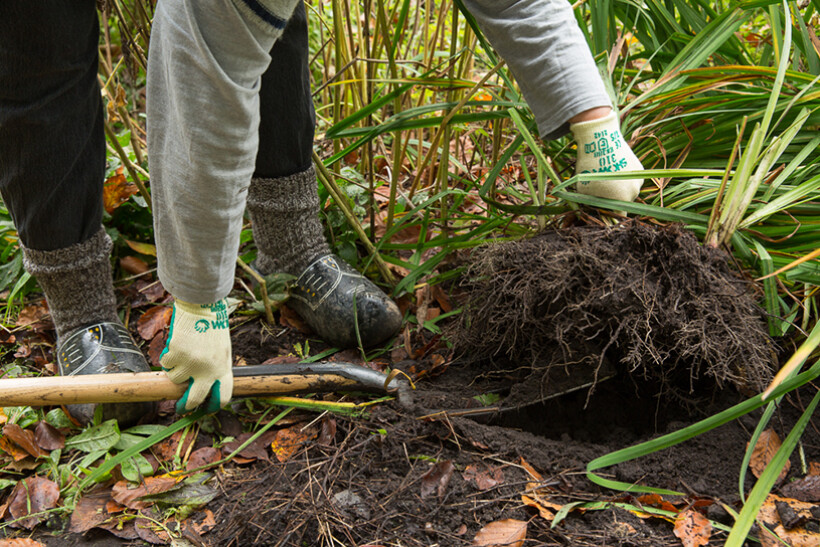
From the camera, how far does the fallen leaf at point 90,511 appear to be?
127 centimetres

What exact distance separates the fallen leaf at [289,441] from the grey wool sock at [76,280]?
0.66 meters

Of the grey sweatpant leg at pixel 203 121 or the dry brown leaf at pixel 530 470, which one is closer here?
the grey sweatpant leg at pixel 203 121

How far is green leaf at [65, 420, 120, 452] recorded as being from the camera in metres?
1.47

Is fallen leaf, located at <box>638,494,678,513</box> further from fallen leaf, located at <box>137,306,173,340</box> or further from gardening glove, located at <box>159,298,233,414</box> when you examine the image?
fallen leaf, located at <box>137,306,173,340</box>

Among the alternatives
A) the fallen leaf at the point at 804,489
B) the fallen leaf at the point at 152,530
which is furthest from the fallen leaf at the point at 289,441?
the fallen leaf at the point at 804,489

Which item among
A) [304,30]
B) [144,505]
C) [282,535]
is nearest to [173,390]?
[144,505]

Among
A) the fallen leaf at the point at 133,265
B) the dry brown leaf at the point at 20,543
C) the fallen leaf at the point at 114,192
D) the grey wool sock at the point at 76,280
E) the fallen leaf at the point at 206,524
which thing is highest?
the fallen leaf at the point at 114,192

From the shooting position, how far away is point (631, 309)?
1227 millimetres

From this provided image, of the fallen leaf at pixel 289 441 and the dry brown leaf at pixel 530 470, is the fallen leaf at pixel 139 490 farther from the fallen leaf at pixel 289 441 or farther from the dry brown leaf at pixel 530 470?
the dry brown leaf at pixel 530 470

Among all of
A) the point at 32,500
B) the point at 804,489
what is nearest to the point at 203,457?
the point at 32,500

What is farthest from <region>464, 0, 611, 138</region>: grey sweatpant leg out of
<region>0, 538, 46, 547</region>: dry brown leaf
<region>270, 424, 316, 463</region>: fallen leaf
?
<region>0, 538, 46, 547</region>: dry brown leaf

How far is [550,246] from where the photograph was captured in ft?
4.42

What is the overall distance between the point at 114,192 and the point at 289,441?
122cm

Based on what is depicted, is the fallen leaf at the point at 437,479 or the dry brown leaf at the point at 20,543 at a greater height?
the fallen leaf at the point at 437,479
